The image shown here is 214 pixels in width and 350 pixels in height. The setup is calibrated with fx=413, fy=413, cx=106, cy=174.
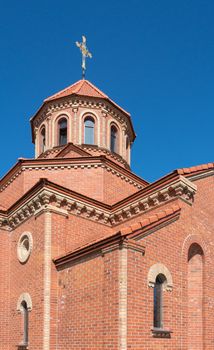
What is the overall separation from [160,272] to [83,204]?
13.6 feet

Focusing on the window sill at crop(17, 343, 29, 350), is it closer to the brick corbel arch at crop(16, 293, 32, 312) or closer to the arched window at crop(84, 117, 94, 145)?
the brick corbel arch at crop(16, 293, 32, 312)

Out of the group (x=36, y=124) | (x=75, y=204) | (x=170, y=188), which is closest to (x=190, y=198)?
(x=170, y=188)

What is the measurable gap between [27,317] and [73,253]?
320cm

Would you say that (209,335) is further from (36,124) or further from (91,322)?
(36,124)

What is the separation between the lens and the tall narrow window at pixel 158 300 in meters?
10.9

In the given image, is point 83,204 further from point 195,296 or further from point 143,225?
point 195,296

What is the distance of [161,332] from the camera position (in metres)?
10.5

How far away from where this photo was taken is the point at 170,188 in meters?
12.7

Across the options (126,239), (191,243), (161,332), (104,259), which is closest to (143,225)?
(126,239)

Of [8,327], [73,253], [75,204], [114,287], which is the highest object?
[75,204]

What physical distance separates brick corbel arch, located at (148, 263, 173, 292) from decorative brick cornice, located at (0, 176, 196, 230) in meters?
2.37

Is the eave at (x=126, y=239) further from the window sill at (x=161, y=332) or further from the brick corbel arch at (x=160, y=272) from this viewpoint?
the window sill at (x=161, y=332)

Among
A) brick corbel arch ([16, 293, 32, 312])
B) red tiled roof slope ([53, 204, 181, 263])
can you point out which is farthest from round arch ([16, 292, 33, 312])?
red tiled roof slope ([53, 204, 181, 263])

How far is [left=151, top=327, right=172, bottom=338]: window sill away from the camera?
10337 mm
